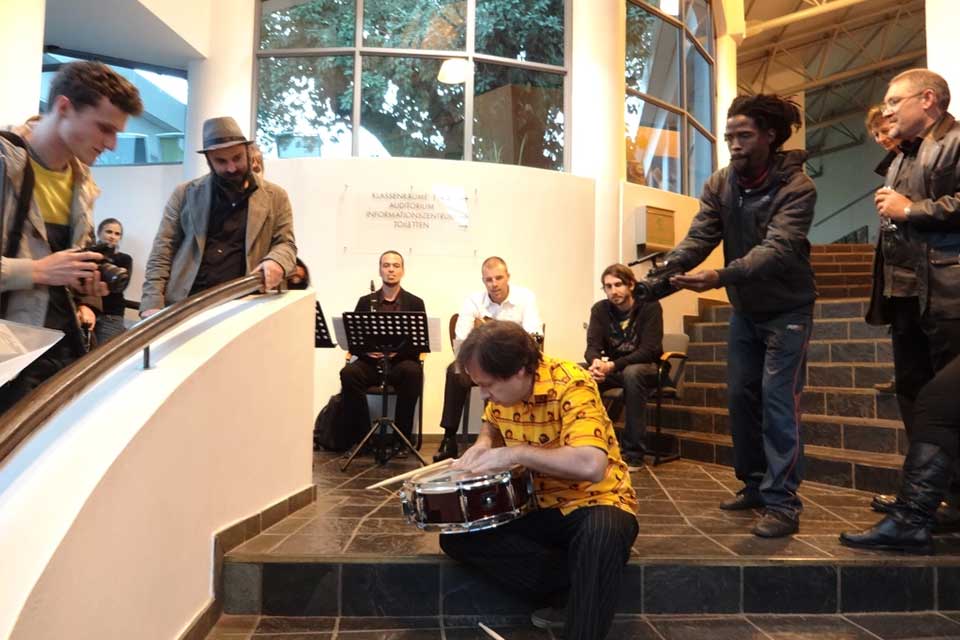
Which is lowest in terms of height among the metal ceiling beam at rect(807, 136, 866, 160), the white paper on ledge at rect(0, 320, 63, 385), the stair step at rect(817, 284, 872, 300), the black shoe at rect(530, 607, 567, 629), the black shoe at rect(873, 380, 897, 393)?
the black shoe at rect(530, 607, 567, 629)

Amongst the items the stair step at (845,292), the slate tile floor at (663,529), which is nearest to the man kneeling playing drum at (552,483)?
the slate tile floor at (663,529)

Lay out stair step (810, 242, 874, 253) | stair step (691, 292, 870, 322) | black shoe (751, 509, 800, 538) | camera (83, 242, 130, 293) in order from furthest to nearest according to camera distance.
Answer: stair step (810, 242, 874, 253) → stair step (691, 292, 870, 322) → black shoe (751, 509, 800, 538) → camera (83, 242, 130, 293)

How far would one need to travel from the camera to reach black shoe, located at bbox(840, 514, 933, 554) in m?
2.47

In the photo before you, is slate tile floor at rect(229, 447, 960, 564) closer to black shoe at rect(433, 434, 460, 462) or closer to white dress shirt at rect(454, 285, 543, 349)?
black shoe at rect(433, 434, 460, 462)

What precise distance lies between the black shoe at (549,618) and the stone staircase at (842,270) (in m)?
6.19

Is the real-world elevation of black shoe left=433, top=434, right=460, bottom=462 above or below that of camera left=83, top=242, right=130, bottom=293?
below

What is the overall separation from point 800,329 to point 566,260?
3556 millimetres

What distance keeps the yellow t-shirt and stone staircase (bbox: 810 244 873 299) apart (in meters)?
7.18

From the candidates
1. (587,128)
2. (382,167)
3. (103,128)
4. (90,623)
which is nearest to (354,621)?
(90,623)

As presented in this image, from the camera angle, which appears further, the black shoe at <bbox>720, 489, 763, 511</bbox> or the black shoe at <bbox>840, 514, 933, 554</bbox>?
the black shoe at <bbox>720, 489, 763, 511</bbox>

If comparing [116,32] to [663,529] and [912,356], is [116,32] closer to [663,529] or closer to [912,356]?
[663,529]

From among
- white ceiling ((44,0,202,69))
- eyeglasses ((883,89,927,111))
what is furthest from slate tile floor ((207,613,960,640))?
white ceiling ((44,0,202,69))

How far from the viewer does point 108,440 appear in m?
1.53

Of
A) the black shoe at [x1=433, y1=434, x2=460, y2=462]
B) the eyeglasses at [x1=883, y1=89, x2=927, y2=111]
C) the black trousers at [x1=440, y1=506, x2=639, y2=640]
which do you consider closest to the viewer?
the black trousers at [x1=440, y1=506, x2=639, y2=640]
